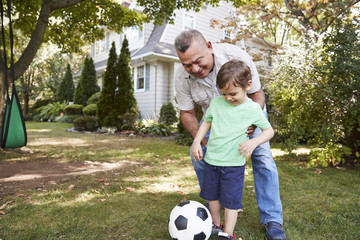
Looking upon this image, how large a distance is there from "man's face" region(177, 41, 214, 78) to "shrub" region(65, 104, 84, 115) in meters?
16.5

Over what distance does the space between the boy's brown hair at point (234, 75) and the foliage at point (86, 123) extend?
10.9 m

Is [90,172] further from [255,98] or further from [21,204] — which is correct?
[255,98]

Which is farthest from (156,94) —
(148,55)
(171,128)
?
(171,128)

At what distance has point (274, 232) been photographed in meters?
2.40

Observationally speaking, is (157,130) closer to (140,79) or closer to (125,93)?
(125,93)

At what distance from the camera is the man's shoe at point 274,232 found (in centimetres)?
237

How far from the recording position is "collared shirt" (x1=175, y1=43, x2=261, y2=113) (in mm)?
2580

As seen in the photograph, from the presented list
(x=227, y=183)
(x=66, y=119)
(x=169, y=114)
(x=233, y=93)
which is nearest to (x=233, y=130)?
(x=233, y=93)

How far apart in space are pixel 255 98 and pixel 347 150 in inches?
166

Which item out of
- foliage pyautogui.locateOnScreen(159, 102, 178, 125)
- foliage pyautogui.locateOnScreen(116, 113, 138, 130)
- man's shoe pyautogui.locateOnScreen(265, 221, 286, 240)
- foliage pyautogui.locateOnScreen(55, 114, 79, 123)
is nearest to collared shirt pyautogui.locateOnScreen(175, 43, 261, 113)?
man's shoe pyautogui.locateOnScreen(265, 221, 286, 240)

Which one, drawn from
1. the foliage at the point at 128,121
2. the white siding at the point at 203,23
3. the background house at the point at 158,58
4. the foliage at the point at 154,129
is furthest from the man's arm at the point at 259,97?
the white siding at the point at 203,23

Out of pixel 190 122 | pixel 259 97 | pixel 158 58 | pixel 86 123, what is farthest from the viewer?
pixel 158 58

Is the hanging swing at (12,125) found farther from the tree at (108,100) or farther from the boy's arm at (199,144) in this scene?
the tree at (108,100)

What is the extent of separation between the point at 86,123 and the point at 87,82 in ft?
21.4
